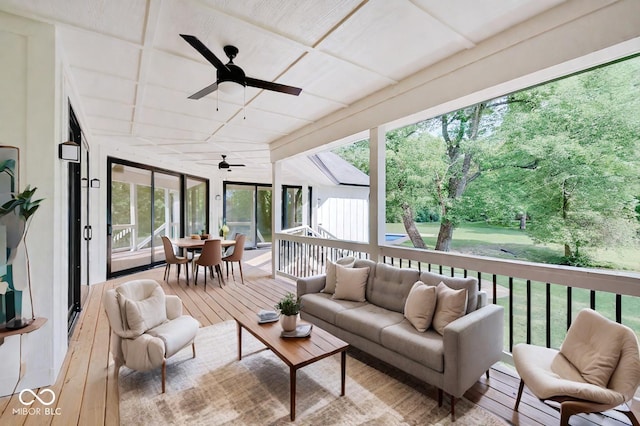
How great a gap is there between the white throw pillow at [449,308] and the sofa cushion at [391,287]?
0.47 metres

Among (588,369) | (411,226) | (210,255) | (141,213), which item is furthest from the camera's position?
(411,226)

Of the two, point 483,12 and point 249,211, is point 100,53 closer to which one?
point 483,12

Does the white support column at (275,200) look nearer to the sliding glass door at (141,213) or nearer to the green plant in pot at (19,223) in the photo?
the sliding glass door at (141,213)

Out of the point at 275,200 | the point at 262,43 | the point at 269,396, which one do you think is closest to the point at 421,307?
the point at 269,396

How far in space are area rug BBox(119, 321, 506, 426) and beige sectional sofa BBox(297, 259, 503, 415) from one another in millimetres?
189

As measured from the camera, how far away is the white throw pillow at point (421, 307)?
2.49m

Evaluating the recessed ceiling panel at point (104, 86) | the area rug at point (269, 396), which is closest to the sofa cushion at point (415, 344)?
the area rug at point (269, 396)

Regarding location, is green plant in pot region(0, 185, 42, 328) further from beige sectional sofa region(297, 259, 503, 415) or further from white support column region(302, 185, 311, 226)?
white support column region(302, 185, 311, 226)

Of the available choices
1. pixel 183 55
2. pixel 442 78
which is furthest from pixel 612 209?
pixel 183 55

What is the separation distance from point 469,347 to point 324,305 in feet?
4.92

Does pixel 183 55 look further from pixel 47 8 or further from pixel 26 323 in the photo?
pixel 26 323

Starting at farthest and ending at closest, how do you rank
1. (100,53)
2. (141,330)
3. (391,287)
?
(391,287)
(100,53)
(141,330)

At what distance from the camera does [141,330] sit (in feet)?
8.04

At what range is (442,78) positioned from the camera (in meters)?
3.03
